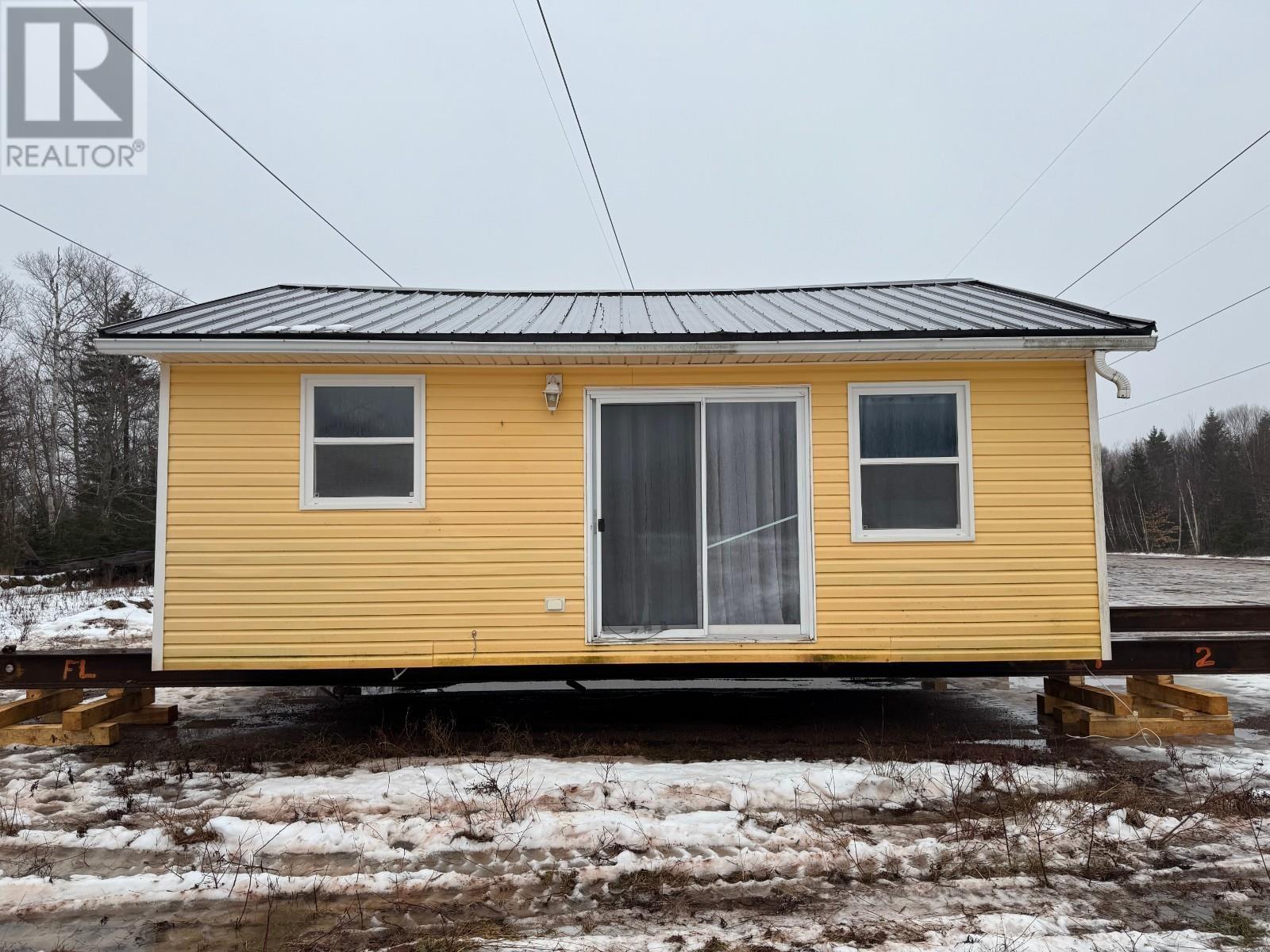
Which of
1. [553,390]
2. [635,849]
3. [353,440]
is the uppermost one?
[553,390]

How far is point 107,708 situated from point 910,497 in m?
6.98

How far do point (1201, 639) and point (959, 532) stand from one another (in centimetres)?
222

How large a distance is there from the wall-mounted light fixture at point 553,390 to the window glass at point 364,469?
1176mm

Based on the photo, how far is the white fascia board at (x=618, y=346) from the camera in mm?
5828

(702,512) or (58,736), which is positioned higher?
(702,512)

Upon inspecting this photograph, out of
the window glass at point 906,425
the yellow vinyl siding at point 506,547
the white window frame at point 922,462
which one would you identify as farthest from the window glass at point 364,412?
the window glass at point 906,425

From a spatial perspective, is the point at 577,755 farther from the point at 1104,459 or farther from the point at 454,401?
the point at 1104,459

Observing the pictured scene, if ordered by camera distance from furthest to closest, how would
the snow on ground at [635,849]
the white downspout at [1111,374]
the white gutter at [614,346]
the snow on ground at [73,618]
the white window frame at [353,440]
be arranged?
1. the snow on ground at [73,618]
2. the white window frame at [353,440]
3. the white downspout at [1111,374]
4. the white gutter at [614,346]
5. the snow on ground at [635,849]

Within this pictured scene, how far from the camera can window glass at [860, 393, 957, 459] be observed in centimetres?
632

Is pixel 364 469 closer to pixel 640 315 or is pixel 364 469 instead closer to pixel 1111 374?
pixel 640 315

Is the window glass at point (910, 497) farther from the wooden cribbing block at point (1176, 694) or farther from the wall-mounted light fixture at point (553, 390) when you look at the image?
the wall-mounted light fixture at point (553, 390)

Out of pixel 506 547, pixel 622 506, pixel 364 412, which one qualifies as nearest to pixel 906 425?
pixel 622 506

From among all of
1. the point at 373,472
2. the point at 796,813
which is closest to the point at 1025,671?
the point at 796,813

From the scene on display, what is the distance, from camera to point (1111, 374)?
603 centimetres
